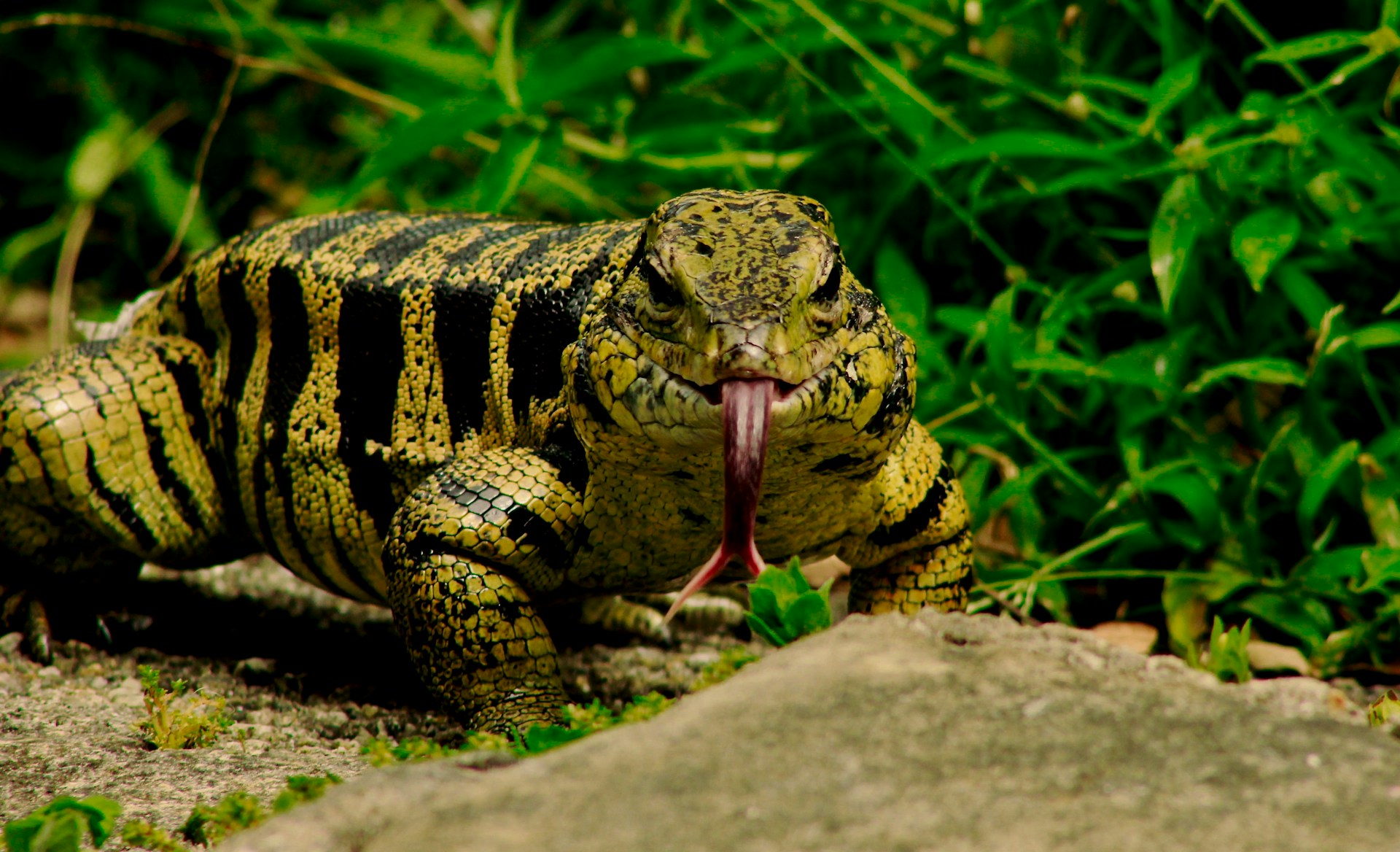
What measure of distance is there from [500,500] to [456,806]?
154cm

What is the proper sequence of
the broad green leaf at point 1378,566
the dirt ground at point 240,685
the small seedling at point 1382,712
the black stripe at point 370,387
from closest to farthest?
the small seedling at point 1382,712 → the dirt ground at point 240,685 → the broad green leaf at point 1378,566 → the black stripe at point 370,387

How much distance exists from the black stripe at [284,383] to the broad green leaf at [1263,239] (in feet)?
9.73

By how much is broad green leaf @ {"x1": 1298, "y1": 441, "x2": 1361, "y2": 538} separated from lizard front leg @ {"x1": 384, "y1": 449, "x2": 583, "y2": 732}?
7.72ft

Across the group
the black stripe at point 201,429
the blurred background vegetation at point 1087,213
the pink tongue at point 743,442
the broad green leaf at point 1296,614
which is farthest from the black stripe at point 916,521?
the black stripe at point 201,429

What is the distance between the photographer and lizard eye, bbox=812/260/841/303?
3160mm

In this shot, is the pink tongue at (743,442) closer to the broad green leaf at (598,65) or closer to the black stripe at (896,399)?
the black stripe at (896,399)

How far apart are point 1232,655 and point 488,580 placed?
80.6 inches

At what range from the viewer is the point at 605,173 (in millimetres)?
6078

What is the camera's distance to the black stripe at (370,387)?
4.20 m

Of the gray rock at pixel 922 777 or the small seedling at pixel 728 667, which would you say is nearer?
the gray rock at pixel 922 777

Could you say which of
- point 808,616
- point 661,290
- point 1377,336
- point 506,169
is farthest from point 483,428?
point 1377,336

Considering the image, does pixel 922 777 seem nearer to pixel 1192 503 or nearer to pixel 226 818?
pixel 226 818

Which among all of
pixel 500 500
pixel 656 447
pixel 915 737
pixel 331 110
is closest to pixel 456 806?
pixel 915 737

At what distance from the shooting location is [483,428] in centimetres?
404
